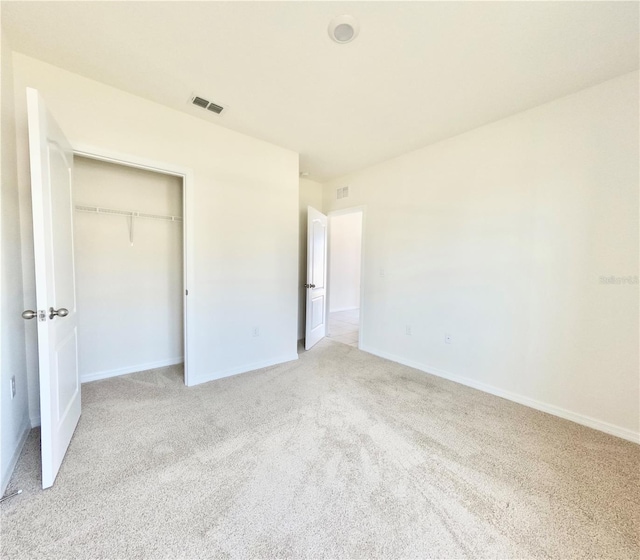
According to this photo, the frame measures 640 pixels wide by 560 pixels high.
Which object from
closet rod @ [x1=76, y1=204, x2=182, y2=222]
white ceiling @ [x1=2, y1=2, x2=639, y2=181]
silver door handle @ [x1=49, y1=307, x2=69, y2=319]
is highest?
white ceiling @ [x1=2, y1=2, x2=639, y2=181]

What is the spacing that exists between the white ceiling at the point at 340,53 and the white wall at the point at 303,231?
1.80m

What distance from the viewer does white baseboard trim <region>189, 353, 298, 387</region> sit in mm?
2813

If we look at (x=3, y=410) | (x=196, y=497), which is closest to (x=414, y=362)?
(x=196, y=497)

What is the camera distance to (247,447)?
185cm

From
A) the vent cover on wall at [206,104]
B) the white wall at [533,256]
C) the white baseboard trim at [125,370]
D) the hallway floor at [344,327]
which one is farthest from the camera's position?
the hallway floor at [344,327]

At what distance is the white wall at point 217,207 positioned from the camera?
205cm

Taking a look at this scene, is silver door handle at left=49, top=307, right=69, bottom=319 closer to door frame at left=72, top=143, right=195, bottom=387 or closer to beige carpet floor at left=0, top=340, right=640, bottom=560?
beige carpet floor at left=0, top=340, right=640, bottom=560

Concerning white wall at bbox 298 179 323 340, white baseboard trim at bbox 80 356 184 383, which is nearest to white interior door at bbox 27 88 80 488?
white baseboard trim at bbox 80 356 184 383

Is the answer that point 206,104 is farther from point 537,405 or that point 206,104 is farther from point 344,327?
point 344,327

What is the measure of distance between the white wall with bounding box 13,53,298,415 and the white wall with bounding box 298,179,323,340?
2.97 feet

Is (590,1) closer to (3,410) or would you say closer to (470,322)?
(470,322)

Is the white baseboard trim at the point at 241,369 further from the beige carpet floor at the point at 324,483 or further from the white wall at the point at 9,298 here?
the white wall at the point at 9,298

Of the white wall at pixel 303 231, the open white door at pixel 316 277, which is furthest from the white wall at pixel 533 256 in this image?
the white wall at pixel 303 231

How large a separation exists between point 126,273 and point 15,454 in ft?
5.70
